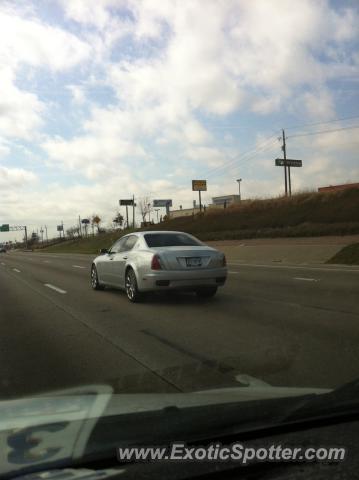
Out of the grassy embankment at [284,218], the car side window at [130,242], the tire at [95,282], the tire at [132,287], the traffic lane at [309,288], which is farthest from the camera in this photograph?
the grassy embankment at [284,218]

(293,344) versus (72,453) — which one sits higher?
(72,453)

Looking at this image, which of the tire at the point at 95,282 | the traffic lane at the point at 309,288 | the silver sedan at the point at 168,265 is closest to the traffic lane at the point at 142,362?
the silver sedan at the point at 168,265

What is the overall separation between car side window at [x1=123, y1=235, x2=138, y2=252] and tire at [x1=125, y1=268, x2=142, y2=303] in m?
0.59

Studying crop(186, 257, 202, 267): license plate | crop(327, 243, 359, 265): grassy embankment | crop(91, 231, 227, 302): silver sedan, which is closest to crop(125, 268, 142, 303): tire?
crop(91, 231, 227, 302): silver sedan

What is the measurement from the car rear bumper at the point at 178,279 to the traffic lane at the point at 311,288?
5.36 feet

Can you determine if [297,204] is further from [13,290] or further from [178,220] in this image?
[13,290]

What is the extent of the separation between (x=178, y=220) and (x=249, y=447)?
67077mm

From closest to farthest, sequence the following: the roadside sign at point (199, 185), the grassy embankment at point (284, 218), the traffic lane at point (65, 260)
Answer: the traffic lane at point (65, 260) < the grassy embankment at point (284, 218) < the roadside sign at point (199, 185)

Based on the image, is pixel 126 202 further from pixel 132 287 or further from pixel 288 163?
pixel 132 287

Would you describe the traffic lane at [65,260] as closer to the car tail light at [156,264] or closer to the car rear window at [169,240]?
the car rear window at [169,240]

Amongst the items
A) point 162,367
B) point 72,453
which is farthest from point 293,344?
point 72,453

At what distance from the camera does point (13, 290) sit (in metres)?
14.5

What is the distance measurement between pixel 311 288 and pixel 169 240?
3.91 m

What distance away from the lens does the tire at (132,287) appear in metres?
10.2
